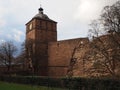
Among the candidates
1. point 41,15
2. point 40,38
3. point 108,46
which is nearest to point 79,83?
point 108,46

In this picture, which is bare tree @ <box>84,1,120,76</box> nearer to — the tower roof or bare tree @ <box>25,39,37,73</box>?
bare tree @ <box>25,39,37,73</box>

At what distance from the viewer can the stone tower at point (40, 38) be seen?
65062mm

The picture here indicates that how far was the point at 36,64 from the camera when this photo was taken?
65000 millimetres

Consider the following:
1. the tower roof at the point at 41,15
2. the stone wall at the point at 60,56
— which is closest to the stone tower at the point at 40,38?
the tower roof at the point at 41,15

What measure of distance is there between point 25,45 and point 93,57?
37825mm

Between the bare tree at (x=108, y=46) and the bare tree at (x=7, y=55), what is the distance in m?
43.4

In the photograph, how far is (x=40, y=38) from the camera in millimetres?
69438

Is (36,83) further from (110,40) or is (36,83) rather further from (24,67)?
(24,67)

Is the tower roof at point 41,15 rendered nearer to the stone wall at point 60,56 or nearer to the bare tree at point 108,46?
the stone wall at point 60,56

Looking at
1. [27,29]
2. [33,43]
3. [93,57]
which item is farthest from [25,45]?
[93,57]

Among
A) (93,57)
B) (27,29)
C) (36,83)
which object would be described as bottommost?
(36,83)

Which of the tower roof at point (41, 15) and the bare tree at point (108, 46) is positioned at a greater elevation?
the tower roof at point (41, 15)

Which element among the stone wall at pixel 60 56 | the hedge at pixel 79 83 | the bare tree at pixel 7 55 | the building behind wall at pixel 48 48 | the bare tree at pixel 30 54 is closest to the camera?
the hedge at pixel 79 83

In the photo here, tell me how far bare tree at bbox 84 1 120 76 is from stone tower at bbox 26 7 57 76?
3613 cm
